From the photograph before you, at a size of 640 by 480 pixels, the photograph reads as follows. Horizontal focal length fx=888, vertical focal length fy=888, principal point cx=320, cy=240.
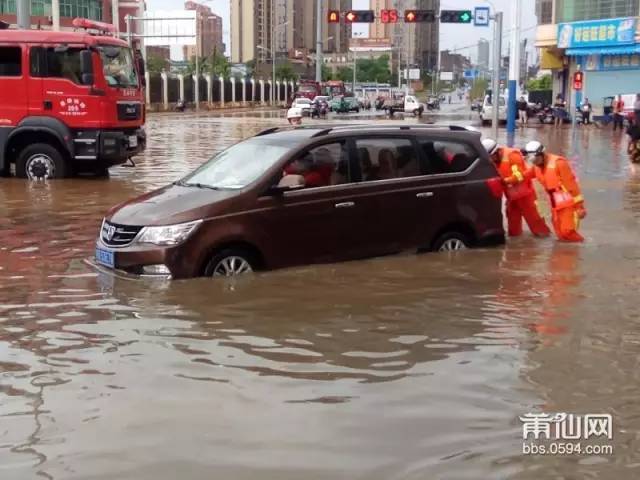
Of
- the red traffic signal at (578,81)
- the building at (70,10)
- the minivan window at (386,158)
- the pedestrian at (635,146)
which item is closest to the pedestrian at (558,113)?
the red traffic signal at (578,81)

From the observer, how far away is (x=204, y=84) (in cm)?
8012

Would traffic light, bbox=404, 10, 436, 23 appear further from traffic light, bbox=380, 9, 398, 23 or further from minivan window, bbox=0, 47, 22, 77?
minivan window, bbox=0, 47, 22, 77

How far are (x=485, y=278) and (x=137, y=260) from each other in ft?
11.0

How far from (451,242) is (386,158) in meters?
1.21

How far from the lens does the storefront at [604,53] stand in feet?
152

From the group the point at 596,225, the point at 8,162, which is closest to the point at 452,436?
the point at 596,225

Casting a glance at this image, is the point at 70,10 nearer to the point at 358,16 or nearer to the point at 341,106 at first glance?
the point at 341,106

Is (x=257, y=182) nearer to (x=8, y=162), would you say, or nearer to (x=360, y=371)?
(x=360, y=371)

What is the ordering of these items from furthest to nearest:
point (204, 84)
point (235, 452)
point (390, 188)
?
point (204, 84), point (390, 188), point (235, 452)

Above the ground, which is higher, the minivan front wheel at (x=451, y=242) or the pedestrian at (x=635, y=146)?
the pedestrian at (x=635, y=146)

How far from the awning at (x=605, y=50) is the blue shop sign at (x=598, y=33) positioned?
0.25 m

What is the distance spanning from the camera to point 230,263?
8062 millimetres

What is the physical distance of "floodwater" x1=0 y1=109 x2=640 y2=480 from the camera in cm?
437

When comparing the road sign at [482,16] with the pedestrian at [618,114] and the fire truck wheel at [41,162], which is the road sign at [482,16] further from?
the fire truck wheel at [41,162]
